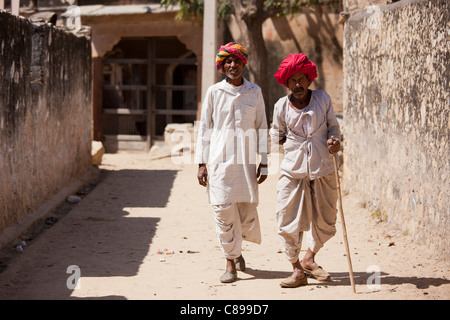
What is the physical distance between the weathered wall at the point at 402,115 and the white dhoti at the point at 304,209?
107 centimetres

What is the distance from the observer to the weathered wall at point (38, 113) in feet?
21.9

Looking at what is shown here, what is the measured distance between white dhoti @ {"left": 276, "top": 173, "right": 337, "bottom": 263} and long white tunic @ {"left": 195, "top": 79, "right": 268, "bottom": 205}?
0.99ft

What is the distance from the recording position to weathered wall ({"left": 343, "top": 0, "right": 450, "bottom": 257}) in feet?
19.3

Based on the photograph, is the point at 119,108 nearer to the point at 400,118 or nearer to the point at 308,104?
the point at 400,118

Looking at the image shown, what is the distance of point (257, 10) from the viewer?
12828mm

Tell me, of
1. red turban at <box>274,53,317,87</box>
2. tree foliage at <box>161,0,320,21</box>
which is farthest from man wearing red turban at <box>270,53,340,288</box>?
tree foliage at <box>161,0,320,21</box>

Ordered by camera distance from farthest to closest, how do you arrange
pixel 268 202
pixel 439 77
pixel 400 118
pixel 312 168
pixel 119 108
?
1. pixel 119 108
2. pixel 268 202
3. pixel 400 118
4. pixel 439 77
5. pixel 312 168

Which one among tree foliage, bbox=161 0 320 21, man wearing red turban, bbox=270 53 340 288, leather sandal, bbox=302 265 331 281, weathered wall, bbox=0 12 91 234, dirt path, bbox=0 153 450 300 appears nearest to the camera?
dirt path, bbox=0 153 450 300

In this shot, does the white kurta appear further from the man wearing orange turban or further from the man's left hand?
the man wearing orange turban

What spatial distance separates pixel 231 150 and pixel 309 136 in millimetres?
614

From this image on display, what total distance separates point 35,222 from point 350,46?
15.2ft

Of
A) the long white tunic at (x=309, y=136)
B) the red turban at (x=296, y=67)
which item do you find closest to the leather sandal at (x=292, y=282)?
the long white tunic at (x=309, y=136)

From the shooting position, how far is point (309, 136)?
17.1ft

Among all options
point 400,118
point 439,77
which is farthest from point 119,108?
point 439,77
